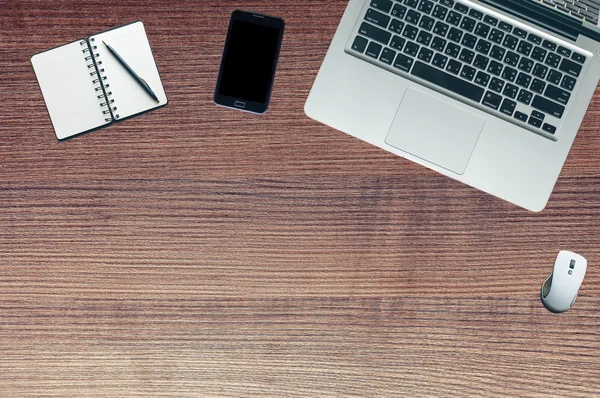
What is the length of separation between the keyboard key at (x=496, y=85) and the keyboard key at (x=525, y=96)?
0.10 feet

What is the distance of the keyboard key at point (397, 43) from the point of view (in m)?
0.89

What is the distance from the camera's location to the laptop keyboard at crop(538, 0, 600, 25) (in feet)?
2.94

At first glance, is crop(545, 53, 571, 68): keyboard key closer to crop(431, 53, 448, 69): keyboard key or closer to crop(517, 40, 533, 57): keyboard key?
crop(517, 40, 533, 57): keyboard key

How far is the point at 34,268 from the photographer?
90cm

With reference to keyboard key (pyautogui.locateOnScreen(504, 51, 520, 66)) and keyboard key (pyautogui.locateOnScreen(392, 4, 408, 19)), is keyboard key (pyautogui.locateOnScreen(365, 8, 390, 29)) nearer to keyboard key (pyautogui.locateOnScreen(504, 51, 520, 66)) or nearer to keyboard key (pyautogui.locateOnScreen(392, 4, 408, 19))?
keyboard key (pyautogui.locateOnScreen(392, 4, 408, 19))

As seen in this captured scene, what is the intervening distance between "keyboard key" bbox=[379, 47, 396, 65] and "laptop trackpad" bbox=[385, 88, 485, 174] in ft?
0.18

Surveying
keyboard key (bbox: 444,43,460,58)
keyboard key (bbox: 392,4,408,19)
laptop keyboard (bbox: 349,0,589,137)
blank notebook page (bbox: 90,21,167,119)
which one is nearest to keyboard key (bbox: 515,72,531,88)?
Answer: laptop keyboard (bbox: 349,0,589,137)

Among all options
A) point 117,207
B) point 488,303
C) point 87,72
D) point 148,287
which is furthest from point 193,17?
point 488,303

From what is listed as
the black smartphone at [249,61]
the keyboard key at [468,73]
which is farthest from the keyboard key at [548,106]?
the black smartphone at [249,61]

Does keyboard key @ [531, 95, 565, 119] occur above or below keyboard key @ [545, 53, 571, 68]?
below

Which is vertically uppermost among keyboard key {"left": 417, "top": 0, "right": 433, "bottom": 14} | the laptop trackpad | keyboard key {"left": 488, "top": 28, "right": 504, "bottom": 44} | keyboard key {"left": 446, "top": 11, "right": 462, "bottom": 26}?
keyboard key {"left": 417, "top": 0, "right": 433, "bottom": 14}

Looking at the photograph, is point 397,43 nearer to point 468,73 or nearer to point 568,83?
point 468,73

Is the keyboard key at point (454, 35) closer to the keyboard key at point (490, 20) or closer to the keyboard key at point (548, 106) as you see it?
the keyboard key at point (490, 20)

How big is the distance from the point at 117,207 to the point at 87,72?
22cm
